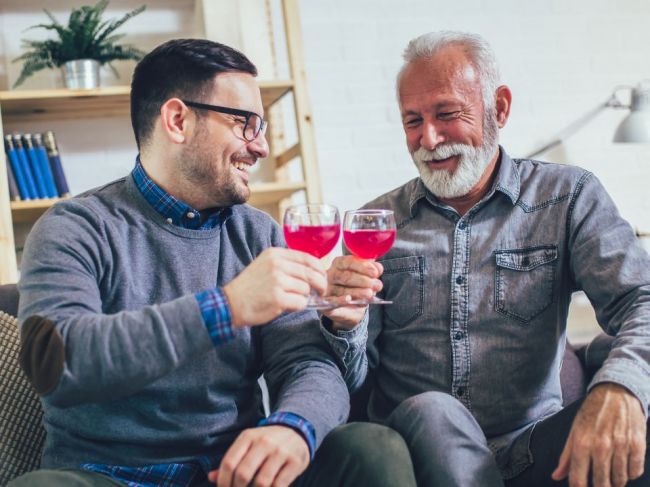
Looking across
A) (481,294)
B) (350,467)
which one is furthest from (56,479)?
(481,294)

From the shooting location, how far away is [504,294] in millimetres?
1663

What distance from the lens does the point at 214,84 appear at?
4.94 feet

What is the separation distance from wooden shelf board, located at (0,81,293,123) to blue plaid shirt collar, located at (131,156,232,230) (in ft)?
4.14

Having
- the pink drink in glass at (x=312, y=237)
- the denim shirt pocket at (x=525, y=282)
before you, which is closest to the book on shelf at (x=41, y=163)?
the pink drink in glass at (x=312, y=237)

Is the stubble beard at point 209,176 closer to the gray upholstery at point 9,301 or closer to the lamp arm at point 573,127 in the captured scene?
the gray upholstery at point 9,301

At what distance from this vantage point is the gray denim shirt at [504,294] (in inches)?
61.9

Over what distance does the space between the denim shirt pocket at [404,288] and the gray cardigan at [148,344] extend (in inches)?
10.6

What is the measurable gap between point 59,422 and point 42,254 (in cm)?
31

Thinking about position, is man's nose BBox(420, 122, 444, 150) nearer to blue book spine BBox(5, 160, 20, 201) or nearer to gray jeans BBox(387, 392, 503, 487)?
gray jeans BBox(387, 392, 503, 487)

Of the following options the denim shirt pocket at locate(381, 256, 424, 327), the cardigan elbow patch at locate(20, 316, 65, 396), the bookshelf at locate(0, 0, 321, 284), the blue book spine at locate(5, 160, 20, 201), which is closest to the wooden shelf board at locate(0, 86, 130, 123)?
the bookshelf at locate(0, 0, 321, 284)

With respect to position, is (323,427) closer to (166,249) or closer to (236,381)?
(236,381)

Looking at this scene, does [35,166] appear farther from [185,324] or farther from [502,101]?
[185,324]

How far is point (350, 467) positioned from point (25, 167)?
188 centimetres

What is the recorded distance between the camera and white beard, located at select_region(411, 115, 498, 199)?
5.75ft
